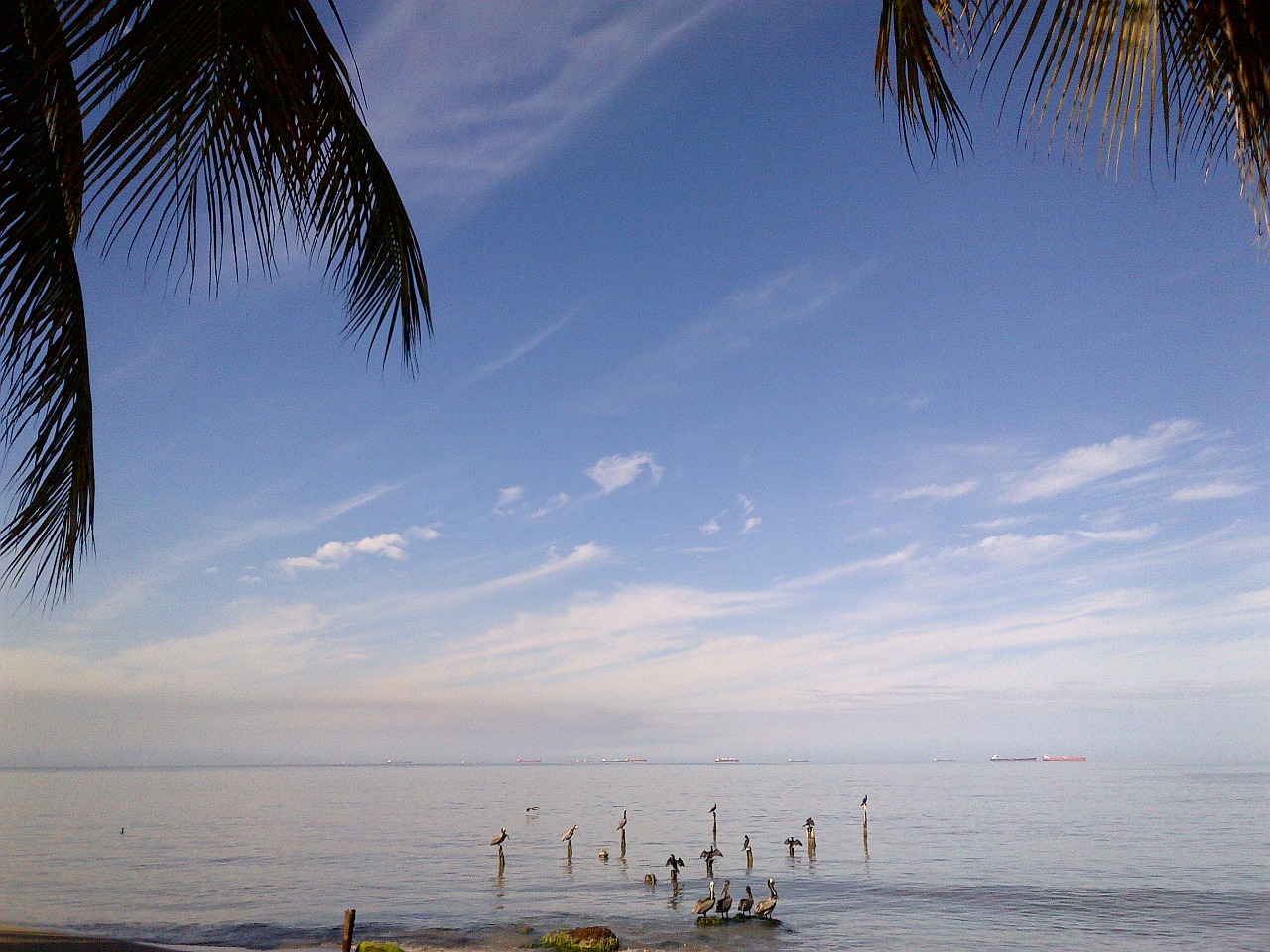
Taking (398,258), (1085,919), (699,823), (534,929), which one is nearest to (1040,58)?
(398,258)

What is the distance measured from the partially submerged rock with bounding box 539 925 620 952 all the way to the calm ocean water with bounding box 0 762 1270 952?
0.93 metres

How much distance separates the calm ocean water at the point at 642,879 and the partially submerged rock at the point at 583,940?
0.93 m

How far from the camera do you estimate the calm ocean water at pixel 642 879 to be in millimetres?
25531

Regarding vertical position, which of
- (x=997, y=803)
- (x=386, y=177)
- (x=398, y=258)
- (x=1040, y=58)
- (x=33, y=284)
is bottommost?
(x=997, y=803)

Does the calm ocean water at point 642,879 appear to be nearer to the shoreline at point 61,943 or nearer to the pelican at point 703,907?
the pelican at point 703,907

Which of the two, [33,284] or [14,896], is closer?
[33,284]

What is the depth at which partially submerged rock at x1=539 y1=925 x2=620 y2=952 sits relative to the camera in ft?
71.7

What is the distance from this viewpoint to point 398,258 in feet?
17.9

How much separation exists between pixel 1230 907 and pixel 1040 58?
120 ft

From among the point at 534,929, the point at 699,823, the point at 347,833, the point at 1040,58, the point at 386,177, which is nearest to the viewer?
the point at 1040,58

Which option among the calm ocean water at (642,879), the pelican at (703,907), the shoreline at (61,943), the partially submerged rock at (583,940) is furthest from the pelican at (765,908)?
the shoreline at (61,943)

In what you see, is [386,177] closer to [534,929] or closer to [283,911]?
[534,929]

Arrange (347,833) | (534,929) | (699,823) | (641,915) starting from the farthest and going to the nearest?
1. (699,823)
2. (347,833)
3. (641,915)
4. (534,929)

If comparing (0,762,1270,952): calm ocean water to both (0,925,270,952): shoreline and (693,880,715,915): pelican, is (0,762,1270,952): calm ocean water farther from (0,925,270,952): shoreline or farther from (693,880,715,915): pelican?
(0,925,270,952): shoreline
